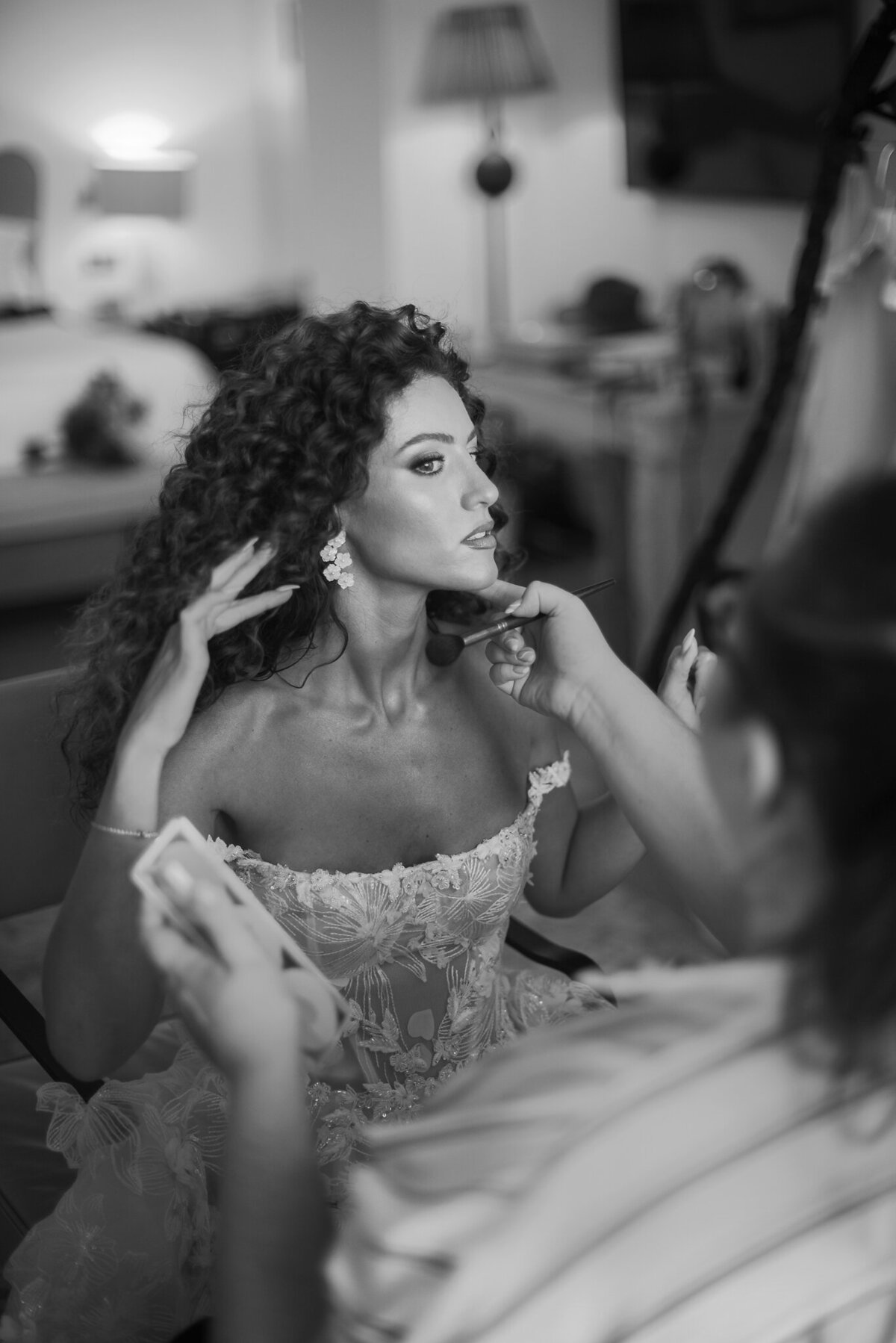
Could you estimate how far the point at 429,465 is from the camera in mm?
1470

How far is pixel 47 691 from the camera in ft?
5.53

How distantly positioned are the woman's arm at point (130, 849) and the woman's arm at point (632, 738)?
0.97 feet

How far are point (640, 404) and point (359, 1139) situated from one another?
2.70m

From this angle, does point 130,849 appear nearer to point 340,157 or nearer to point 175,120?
→ point 340,157

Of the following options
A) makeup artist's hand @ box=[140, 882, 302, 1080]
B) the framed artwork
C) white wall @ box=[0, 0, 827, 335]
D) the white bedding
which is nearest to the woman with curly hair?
makeup artist's hand @ box=[140, 882, 302, 1080]

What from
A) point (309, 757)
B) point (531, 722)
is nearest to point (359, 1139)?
point (309, 757)

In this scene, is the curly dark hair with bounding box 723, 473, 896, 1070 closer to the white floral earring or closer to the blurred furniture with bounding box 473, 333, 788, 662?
the white floral earring

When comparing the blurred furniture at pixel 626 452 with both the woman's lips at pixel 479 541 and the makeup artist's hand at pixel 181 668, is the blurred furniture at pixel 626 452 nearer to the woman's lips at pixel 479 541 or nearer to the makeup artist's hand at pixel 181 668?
the woman's lips at pixel 479 541

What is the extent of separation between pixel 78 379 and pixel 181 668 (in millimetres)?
3754

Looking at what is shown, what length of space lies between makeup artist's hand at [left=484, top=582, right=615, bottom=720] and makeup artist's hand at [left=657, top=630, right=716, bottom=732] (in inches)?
4.0

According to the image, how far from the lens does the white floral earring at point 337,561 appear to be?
149 cm

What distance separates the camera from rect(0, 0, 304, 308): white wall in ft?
21.8

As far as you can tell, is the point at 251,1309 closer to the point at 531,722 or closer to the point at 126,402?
the point at 531,722

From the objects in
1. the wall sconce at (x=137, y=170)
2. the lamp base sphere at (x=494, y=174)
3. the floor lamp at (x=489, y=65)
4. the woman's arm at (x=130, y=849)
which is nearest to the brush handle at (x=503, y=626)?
the woman's arm at (x=130, y=849)
